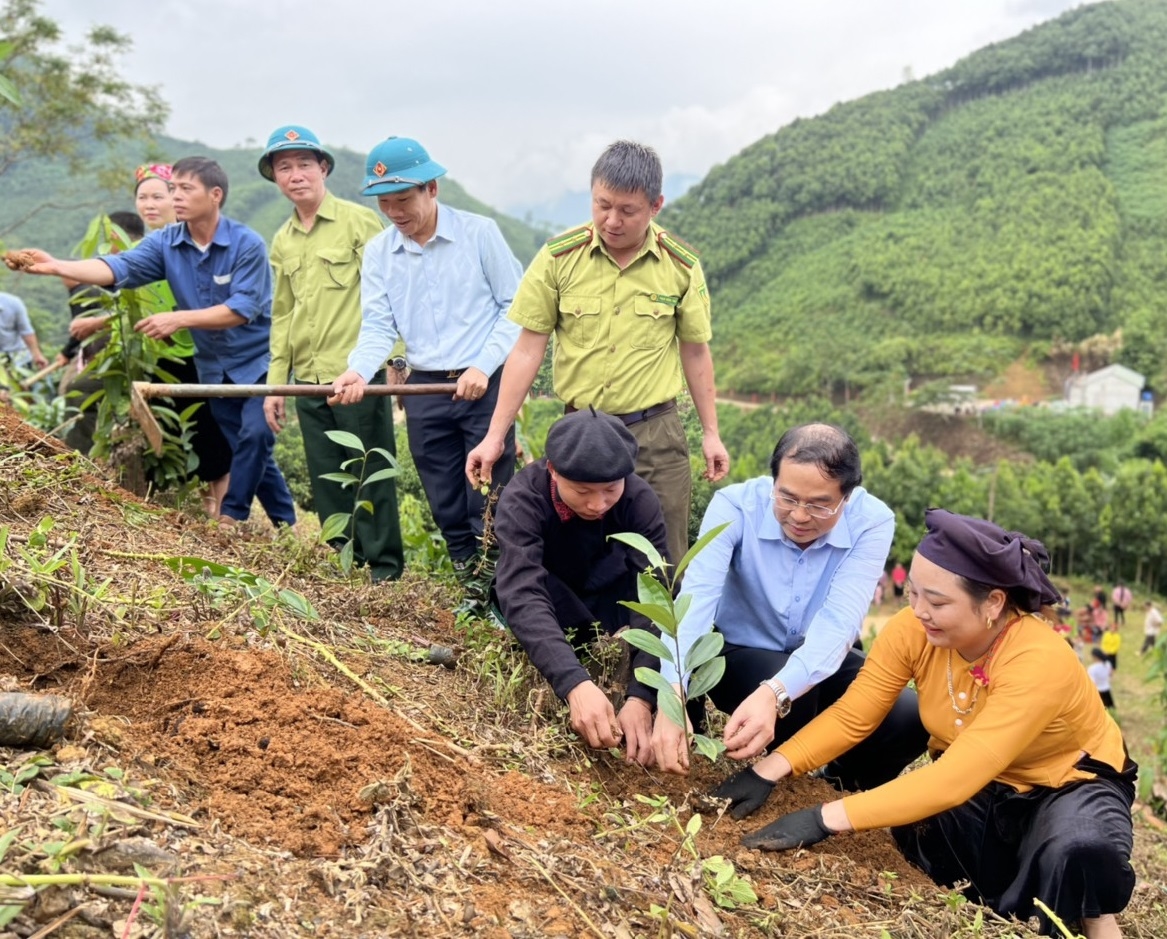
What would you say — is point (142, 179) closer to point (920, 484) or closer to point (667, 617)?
point (667, 617)

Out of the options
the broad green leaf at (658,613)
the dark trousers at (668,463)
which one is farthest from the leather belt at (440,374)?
the broad green leaf at (658,613)

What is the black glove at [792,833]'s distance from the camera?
7.43 feet

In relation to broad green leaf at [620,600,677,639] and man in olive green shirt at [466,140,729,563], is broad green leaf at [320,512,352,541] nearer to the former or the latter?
man in olive green shirt at [466,140,729,563]

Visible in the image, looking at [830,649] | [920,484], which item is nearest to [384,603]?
[830,649]

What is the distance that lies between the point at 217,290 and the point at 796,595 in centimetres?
292

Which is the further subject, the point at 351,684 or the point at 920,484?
the point at 920,484

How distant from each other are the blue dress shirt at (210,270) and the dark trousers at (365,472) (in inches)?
21.6

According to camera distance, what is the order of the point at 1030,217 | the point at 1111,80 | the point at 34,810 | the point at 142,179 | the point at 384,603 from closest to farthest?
1. the point at 34,810
2. the point at 384,603
3. the point at 142,179
4. the point at 1030,217
5. the point at 1111,80

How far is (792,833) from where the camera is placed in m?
2.28

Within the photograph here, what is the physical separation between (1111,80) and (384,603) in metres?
104

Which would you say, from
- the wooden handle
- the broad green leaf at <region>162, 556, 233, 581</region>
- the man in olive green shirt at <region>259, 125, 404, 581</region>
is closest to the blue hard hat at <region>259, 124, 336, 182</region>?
the man in olive green shirt at <region>259, 125, 404, 581</region>

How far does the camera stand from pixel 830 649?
264 centimetres

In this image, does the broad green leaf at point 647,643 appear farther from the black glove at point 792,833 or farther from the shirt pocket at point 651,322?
the shirt pocket at point 651,322

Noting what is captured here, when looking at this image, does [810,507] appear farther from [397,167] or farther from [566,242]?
[397,167]
